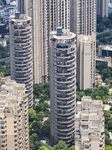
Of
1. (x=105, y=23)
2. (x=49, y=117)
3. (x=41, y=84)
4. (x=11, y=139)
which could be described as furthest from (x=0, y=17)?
(x=11, y=139)

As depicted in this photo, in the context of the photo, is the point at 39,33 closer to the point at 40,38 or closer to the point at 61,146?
the point at 40,38

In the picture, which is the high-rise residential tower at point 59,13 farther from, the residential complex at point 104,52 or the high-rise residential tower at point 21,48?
the residential complex at point 104,52

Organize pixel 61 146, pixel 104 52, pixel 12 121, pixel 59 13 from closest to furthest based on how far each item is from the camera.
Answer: pixel 12 121 → pixel 61 146 → pixel 59 13 → pixel 104 52

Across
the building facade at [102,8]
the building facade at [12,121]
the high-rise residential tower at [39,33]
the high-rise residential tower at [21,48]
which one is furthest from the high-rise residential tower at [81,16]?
the building facade at [12,121]

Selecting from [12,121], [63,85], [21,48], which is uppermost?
[21,48]

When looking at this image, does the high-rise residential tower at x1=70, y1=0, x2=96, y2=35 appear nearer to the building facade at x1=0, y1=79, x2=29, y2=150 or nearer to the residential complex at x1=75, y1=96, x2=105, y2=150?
the building facade at x1=0, y1=79, x2=29, y2=150

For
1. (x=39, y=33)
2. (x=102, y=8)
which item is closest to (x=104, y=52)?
(x=39, y=33)

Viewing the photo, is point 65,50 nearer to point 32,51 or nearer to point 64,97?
point 64,97
